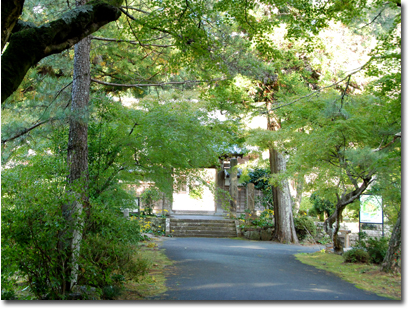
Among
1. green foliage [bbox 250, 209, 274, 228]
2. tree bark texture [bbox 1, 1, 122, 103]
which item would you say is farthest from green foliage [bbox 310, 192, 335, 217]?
tree bark texture [bbox 1, 1, 122, 103]

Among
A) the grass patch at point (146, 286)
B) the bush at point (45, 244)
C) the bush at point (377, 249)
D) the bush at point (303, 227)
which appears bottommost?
the bush at point (303, 227)

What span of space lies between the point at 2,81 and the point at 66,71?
359cm

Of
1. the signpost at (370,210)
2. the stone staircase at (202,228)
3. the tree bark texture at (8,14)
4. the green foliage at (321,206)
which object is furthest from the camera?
the green foliage at (321,206)

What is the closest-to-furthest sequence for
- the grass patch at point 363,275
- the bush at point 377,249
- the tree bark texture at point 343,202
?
the grass patch at point 363,275, the bush at point 377,249, the tree bark texture at point 343,202

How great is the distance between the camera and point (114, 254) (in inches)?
120

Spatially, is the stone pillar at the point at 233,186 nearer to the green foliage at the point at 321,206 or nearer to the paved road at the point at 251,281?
the green foliage at the point at 321,206

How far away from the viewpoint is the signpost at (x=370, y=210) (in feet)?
15.7

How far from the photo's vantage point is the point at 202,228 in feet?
29.5

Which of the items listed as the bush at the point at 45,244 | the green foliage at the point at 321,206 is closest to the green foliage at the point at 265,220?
the green foliage at the point at 321,206

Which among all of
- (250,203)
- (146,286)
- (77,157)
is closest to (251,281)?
(146,286)

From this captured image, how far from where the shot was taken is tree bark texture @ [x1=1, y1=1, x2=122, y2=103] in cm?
212

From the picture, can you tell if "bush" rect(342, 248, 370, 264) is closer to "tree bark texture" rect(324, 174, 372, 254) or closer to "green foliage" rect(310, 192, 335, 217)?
"tree bark texture" rect(324, 174, 372, 254)

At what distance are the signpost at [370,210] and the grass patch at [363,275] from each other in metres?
0.71

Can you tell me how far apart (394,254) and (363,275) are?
0.41 m
